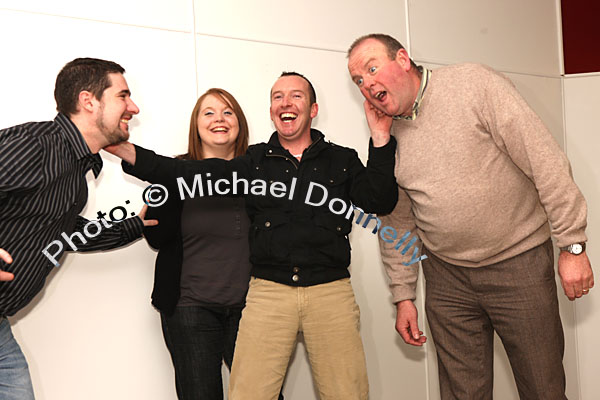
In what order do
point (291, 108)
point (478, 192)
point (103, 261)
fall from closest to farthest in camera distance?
point (478, 192) < point (291, 108) < point (103, 261)

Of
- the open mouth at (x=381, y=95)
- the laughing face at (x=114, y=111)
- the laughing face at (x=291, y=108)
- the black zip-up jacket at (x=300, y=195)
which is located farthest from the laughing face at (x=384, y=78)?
the laughing face at (x=114, y=111)

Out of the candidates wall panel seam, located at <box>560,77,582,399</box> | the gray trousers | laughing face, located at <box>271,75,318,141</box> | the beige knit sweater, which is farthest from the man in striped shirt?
wall panel seam, located at <box>560,77,582,399</box>

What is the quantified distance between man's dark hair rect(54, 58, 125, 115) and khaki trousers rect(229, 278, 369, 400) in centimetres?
91

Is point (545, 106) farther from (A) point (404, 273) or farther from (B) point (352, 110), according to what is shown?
(A) point (404, 273)

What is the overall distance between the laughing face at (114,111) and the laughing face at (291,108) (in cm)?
60

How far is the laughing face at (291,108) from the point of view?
95.3 inches

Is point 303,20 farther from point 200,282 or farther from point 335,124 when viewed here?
point 200,282

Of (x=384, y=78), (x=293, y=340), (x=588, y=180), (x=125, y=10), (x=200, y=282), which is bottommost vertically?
(x=293, y=340)

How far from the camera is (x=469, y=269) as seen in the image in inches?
92.2

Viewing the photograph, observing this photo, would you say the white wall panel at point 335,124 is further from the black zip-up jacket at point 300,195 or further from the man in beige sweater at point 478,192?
the man in beige sweater at point 478,192

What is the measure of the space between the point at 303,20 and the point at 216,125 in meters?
0.92

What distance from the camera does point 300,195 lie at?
2338mm

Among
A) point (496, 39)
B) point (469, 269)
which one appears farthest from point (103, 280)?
point (496, 39)

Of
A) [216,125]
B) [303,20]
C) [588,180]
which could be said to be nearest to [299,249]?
[216,125]
